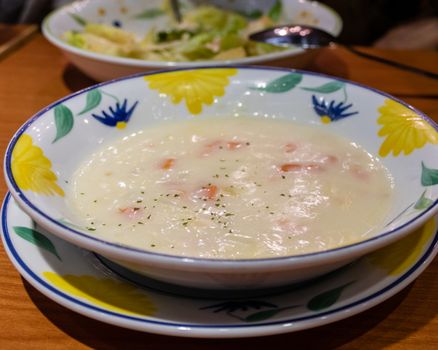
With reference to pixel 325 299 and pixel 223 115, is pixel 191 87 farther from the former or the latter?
pixel 325 299

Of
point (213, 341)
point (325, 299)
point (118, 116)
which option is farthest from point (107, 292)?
point (118, 116)

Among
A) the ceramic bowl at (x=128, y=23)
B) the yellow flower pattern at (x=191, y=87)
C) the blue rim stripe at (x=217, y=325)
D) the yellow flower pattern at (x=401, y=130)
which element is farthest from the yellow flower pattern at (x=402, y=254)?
the ceramic bowl at (x=128, y=23)

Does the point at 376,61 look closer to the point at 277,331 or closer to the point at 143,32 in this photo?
the point at 143,32

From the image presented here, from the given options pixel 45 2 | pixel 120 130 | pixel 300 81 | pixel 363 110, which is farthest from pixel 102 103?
pixel 45 2

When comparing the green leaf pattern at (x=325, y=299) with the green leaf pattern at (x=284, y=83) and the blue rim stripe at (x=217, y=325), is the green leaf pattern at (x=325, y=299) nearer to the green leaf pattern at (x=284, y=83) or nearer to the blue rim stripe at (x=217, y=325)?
the blue rim stripe at (x=217, y=325)

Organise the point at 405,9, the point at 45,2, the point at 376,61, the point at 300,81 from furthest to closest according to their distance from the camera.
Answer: the point at 405,9 → the point at 45,2 → the point at 376,61 → the point at 300,81

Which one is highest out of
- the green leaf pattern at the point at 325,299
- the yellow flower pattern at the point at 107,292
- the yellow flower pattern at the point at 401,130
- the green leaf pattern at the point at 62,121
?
the yellow flower pattern at the point at 401,130
